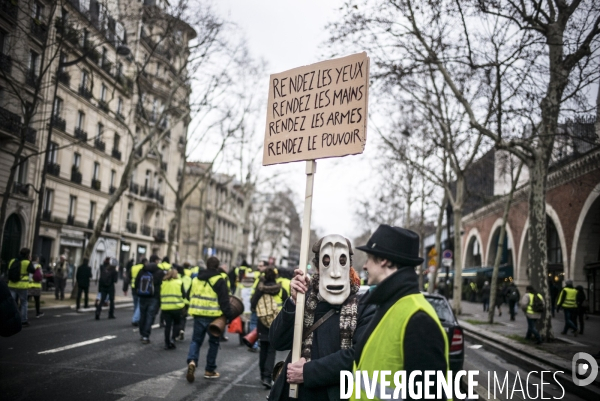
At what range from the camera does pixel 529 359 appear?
12320mm

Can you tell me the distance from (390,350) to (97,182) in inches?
1550

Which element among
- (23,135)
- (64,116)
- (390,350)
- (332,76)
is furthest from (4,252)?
(390,350)

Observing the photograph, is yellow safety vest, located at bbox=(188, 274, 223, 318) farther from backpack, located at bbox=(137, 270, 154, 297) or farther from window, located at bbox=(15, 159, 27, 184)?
window, located at bbox=(15, 159, 27, 184)

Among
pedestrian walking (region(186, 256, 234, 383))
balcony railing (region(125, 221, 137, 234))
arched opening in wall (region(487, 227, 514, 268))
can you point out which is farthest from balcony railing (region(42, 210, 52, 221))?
arched opening in wall (region(487, 227, 514, 268))

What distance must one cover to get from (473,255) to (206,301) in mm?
48019

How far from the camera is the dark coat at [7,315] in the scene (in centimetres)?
362

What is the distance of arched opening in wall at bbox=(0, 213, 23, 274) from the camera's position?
27281 mm

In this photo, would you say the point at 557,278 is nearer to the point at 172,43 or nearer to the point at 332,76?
the point at 172,43

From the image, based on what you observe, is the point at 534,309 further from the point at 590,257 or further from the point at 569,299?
the point at 590,257

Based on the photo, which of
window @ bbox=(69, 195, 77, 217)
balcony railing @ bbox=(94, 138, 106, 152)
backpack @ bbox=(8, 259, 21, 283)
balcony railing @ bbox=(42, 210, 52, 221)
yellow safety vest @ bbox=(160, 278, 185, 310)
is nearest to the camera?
yellow safety vest @ bbox=(160, 278, 185, 310)

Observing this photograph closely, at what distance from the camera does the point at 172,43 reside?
74.2 ft

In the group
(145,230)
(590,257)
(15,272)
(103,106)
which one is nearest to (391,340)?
(15,272)

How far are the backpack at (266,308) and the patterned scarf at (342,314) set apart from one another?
4607mm

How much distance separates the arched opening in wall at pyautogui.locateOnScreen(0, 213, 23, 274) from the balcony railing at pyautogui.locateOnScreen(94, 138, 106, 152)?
427 inches
